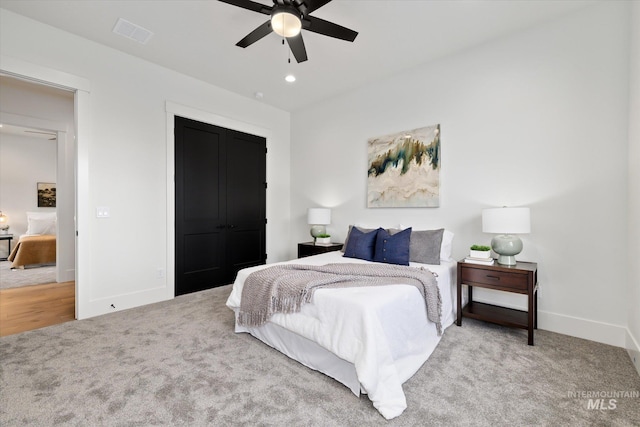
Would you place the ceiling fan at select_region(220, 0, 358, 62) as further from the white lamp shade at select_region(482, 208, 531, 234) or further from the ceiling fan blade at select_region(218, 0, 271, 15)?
the white lamp shade at select_region(482, 208, 531, 234)

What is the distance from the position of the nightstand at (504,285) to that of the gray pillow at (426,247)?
29 centimetres

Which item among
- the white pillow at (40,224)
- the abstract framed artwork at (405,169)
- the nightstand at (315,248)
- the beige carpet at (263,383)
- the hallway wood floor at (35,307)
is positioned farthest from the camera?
the white pillow at (40,224)

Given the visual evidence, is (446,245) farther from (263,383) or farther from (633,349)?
(263,383)

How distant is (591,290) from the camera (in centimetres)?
256

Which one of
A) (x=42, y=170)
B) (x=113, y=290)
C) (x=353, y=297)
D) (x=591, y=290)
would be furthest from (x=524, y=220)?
(x=42, y=170)

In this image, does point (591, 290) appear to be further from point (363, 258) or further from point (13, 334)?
point (13, 334)

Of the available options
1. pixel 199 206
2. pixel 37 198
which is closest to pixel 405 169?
→ pixel 199 206

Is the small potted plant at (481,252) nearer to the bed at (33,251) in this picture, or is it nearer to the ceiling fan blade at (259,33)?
the ceiling fan blade at (259,33)

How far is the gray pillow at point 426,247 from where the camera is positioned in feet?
9.96

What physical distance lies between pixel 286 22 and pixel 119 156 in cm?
254

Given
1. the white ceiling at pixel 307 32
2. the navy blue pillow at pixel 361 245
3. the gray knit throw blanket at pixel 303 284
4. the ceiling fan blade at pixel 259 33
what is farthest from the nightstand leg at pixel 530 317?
the ceiling fan blade at pixel 259 33

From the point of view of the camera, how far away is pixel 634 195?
219 centimetres

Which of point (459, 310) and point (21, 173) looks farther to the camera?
point (21, 173)

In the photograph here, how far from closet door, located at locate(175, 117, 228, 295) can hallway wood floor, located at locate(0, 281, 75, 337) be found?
1.24 meters
